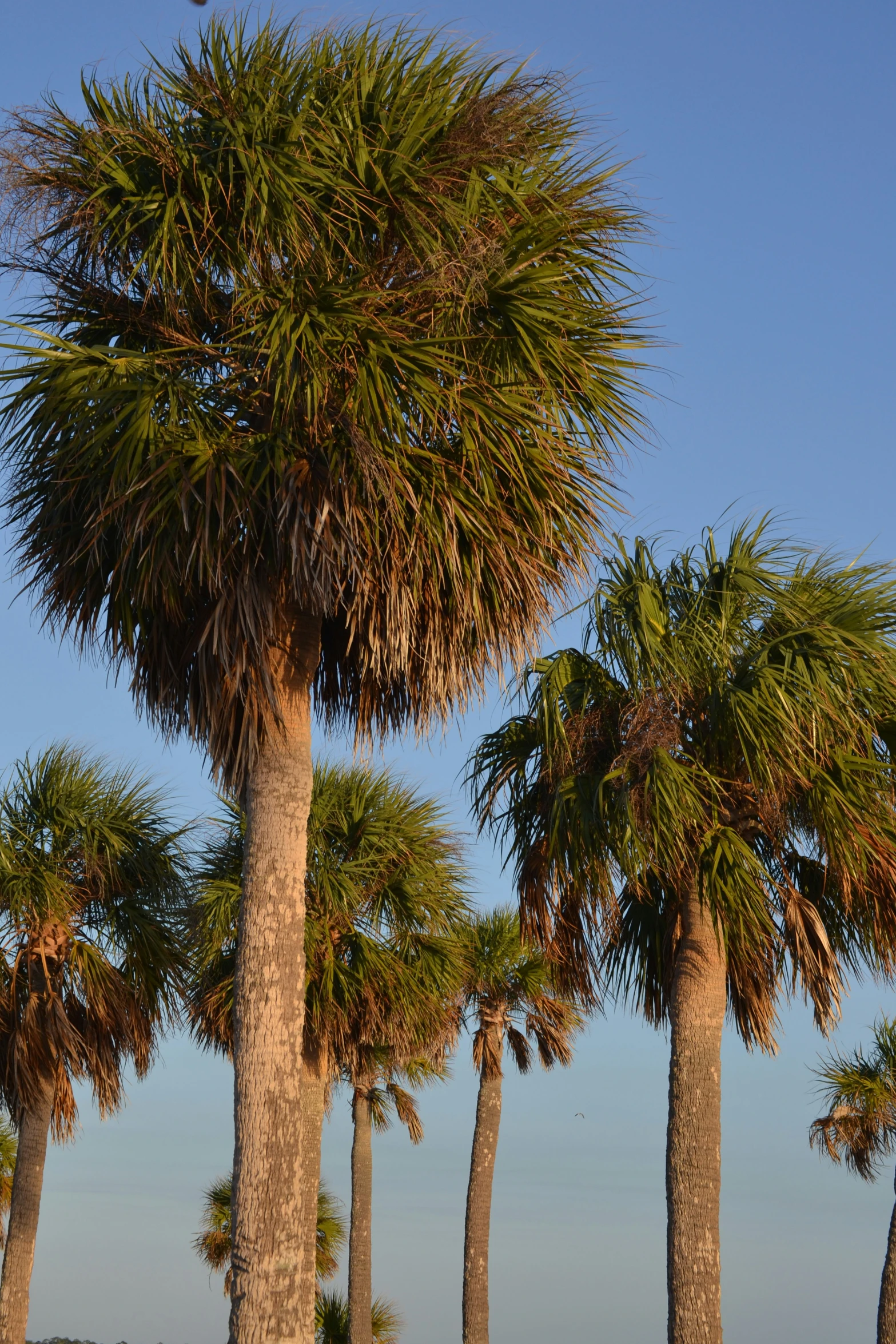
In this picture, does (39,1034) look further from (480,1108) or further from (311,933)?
(480,1108)

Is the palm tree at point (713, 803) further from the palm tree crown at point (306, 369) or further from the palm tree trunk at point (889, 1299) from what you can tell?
the palm tree trunk at point (889, 1299)

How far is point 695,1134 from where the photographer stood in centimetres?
1105

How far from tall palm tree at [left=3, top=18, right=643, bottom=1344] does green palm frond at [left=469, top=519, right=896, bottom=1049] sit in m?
2.91

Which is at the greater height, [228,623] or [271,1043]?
[228,623]

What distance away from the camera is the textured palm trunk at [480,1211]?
77.4 ft

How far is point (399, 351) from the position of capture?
7.97m

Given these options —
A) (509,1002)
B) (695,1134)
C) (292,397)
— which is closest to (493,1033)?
(509,1002)

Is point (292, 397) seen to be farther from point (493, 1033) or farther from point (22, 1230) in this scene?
point (493, 1033)

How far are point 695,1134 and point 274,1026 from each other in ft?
16.3

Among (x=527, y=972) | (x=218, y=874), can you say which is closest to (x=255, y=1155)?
(x=218, y=874)

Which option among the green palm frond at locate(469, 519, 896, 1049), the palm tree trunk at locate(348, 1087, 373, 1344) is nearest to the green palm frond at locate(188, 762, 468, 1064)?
the green palm frond at locate(469, 519, 896, 1049)

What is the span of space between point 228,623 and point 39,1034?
914 centimetres

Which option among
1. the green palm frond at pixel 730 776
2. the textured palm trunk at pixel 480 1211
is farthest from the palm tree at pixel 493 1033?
the green palm frond at pixel 730 776

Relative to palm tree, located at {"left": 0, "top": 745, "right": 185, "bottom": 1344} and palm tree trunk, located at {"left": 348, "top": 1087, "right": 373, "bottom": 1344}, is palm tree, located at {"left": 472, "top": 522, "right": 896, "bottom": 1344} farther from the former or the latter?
palm tree trunk, located at {"left": 348, "top": 1087, "right": 373, "bottom": 1344}
